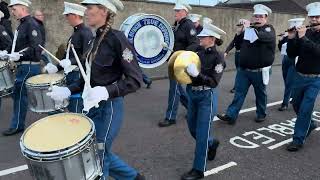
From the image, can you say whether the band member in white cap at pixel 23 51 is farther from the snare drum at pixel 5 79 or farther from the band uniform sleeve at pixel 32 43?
the snare drum at pixel 5 79

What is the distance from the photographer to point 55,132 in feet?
9.99

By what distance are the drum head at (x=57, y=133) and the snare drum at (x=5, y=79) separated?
270 centimetres

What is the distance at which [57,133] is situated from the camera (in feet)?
9.94

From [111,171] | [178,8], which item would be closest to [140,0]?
[178,8]

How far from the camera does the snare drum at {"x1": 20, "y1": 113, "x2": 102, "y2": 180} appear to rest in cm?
279

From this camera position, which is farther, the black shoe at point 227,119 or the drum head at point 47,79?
the black shoe at point 227,119

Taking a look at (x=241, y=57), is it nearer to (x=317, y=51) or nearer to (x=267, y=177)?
(x=317, y=51)

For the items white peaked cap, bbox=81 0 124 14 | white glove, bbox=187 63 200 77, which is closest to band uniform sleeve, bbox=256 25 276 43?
white glove, bbox=187 63 200 77

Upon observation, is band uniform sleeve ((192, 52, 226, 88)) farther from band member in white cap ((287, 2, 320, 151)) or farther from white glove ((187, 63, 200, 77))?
band member in white cap ((287, 2, 320, 151))

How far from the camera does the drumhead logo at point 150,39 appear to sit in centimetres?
590

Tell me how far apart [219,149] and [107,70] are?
8.73 feet

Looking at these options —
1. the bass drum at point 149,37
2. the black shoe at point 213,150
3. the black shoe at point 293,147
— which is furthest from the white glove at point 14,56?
the black shoe at point 293,147

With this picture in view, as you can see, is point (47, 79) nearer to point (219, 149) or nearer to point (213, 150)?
point (213, 150)

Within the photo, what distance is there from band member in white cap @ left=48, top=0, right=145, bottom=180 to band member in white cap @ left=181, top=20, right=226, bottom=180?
48.5 inches
